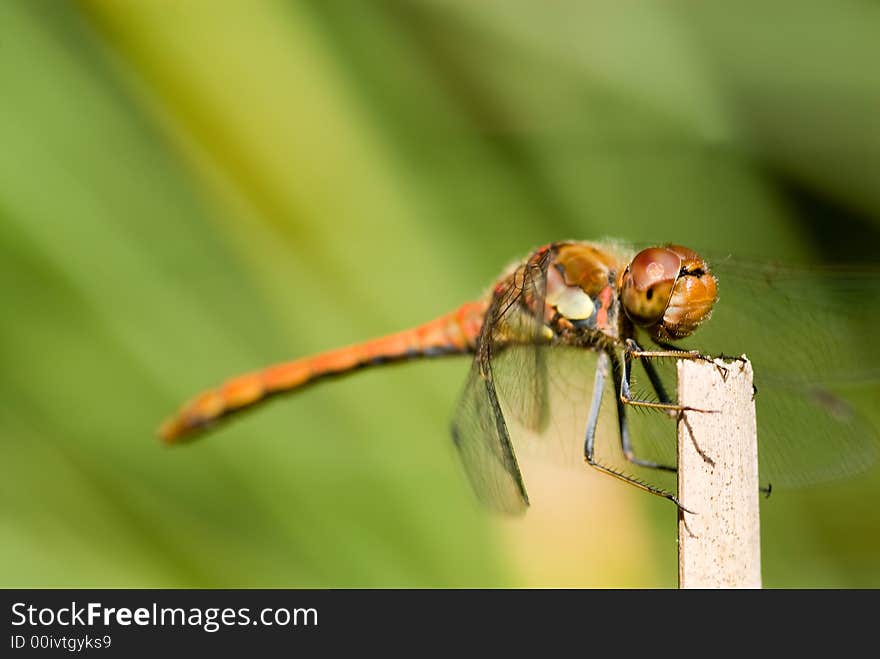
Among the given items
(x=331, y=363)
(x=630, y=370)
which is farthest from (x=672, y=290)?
(x=331, y=363)

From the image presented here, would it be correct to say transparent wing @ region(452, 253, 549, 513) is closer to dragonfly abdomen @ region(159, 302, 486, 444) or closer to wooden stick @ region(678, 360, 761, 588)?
dragonfly abdomen @ region(159, 302, 486, 444)

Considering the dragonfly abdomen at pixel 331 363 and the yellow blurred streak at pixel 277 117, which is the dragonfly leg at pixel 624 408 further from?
the yellow blurred streak at pixel 277 117

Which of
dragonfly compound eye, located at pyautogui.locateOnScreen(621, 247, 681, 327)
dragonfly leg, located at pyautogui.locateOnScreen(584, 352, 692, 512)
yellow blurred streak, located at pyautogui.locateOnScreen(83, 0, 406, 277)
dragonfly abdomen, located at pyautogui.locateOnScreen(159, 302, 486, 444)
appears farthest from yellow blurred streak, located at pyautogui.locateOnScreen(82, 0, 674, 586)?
dragonfly compound eye, located at pyautogui.locateOnScreen(621, 247, 681, 327)

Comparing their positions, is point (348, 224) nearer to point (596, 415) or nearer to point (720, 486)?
point (596, 415)

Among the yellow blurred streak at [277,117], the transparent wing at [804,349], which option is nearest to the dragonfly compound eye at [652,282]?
the transparent wing at [804,349]

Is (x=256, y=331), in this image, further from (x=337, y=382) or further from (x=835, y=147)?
(x=835, y=147)

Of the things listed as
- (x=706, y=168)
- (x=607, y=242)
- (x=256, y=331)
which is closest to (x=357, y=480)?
(x=256, y=331)
